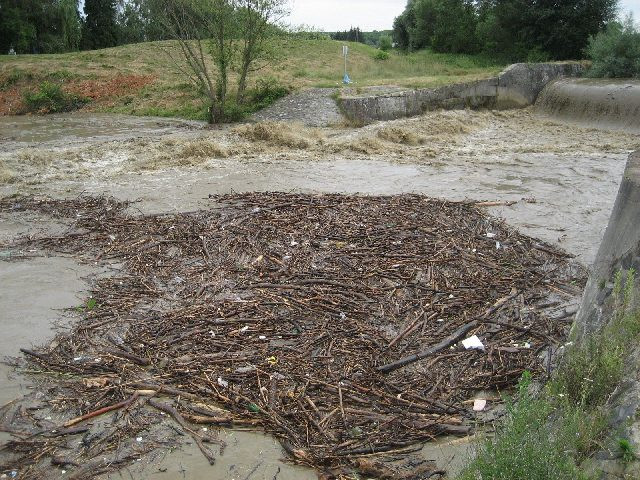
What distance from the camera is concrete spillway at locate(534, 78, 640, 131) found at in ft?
58.4

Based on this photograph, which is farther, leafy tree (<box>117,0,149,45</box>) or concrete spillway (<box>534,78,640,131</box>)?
leafy tree (<box>117,0,149,45</box>)

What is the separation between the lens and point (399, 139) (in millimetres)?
16891

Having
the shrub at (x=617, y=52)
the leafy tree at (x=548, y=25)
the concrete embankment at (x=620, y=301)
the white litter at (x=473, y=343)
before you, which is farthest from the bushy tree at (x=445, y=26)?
the white litter at (x=473, y=343)

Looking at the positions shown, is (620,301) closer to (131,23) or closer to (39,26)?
(39,26)

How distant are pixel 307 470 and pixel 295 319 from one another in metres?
2.17

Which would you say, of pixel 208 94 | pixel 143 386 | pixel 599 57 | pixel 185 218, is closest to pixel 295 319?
pixel 143 386

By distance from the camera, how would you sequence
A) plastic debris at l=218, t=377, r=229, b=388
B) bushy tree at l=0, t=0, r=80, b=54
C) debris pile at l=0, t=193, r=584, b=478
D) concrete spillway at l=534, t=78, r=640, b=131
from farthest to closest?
bushy tree at l=0, t=0, r=80, b=54
concrete spillway at l=534, t=78, r=640, b=131
plastic debris at l=218, t=377, r=229, b=388
debris pile at l=0, t=193, r=584, b=478

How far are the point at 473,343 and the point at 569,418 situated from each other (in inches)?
82.5

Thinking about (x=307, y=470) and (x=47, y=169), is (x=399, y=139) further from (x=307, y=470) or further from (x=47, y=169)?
(x=307, y=470)

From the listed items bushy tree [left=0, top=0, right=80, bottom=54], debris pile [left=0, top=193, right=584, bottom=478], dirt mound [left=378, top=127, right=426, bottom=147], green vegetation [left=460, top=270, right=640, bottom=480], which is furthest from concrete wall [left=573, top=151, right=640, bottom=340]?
bushy tree [left=0, top=0, right=80, bottom=54]

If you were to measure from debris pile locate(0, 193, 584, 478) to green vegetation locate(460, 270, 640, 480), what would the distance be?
0.90 meters

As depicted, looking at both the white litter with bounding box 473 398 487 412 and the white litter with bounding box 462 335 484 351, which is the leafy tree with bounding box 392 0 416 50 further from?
the white litter with bounding box 473 398 487 412

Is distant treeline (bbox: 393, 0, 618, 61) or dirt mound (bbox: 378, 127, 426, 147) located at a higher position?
distant treeline (bbox: 393, 0, 618, 61)

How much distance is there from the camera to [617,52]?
20875mm
